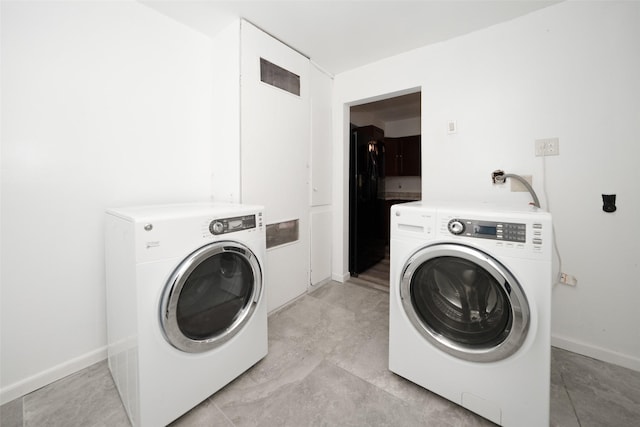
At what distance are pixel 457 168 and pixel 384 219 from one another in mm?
1676

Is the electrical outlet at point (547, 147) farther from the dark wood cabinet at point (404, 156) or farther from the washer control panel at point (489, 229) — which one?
the dark wood cabinet at point (404, 156)

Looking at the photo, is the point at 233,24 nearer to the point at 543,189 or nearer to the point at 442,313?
the point at 442,313

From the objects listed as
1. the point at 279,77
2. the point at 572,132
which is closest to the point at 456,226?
the point at 572,132

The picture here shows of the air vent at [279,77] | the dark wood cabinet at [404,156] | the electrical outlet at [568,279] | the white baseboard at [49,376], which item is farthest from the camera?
the dark wood cabinet at [404,156]

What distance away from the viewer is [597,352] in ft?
5.21

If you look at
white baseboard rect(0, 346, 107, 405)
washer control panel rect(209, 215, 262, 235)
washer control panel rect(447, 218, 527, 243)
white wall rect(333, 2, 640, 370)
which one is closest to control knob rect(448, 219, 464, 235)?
washer control panel rect(447, 218, 527, 243)

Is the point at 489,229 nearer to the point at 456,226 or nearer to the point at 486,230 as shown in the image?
the point at 486,230

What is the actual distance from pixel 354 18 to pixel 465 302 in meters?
1.97

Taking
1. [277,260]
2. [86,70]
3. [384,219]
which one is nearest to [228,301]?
[277,260]

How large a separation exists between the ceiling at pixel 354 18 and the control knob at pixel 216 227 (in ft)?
4.89

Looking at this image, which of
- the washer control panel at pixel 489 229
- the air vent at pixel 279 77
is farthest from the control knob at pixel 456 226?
the air vent at pixel 279 77

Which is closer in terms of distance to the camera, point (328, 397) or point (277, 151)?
point (328, 397)

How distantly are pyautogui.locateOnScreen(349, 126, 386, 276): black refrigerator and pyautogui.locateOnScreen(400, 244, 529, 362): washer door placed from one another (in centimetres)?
169

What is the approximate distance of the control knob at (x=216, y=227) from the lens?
3.83 feet
